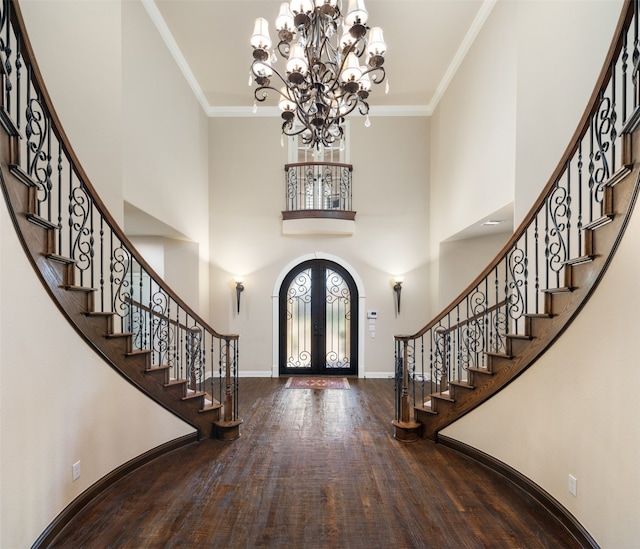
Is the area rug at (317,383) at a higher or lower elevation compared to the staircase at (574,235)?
lower

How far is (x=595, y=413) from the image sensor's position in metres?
2.09

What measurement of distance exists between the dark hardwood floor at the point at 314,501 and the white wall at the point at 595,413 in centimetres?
33

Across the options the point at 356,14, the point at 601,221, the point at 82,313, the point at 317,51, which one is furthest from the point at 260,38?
the point at 601,221

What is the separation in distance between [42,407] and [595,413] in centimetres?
338

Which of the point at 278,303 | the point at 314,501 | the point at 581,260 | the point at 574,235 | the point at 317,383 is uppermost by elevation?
the point at 574,235

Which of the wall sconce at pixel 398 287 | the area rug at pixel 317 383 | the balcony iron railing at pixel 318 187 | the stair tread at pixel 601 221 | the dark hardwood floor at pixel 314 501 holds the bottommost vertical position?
the area rug at pixel 317 383

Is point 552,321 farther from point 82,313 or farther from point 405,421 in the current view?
point 82,313

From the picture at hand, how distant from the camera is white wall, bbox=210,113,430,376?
6773 mm

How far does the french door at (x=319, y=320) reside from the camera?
22.5ft

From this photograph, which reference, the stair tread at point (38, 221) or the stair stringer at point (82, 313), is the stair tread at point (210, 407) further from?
the stair tread at point (38, 221)

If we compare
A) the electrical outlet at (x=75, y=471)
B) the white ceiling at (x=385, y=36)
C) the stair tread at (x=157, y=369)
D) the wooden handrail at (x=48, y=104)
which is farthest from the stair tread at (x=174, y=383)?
the white ceiling at (x=385, y=36)

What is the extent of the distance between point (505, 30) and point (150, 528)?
5922mm

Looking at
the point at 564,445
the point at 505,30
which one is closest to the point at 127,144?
the point at 505,30

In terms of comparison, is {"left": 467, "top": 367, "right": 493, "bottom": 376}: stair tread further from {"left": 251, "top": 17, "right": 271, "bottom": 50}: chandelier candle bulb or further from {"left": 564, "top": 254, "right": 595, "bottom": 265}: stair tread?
{"left": 251, "top": 17, "right": 271, "bottom": 50}: chandelier candle bulb
